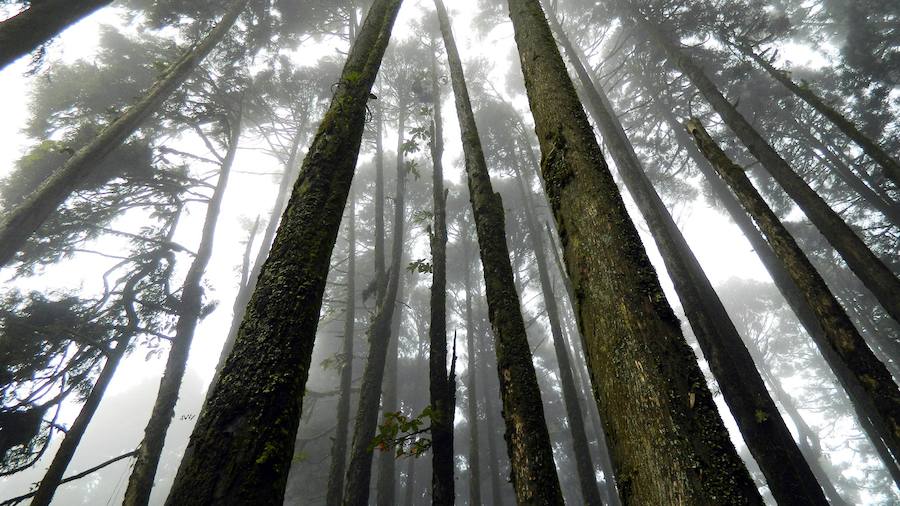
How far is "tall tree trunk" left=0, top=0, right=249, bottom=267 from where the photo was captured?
580cm

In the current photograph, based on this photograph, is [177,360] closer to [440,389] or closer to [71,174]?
[71,174]

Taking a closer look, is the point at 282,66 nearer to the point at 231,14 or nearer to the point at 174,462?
the point at 231,14

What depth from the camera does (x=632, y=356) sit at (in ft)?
3.53

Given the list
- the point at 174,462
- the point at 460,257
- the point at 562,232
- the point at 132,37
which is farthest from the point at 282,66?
the point at 174,462

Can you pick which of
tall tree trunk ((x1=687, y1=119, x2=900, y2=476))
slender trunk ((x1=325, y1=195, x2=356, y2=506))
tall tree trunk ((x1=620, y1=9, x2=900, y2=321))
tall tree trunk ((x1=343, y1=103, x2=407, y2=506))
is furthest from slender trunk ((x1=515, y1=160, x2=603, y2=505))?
tall tree trunk ((x1=620, y1=9, x2=900, y2=321))

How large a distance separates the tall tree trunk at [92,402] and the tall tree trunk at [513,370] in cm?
646

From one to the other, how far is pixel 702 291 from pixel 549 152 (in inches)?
250

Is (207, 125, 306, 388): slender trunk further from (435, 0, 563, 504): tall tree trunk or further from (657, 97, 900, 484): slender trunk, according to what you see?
(657, 97, 900, 484): slender trunk

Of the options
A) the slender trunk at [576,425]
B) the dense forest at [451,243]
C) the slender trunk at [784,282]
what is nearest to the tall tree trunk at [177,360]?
the dense forest at [451,243]

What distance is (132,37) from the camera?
1414cm

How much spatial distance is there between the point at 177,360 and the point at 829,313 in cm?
1078

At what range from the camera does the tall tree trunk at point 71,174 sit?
19.0 feet

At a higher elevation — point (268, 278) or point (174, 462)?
point (174, 462)

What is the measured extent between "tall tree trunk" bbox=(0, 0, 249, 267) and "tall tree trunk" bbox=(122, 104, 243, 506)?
9.82 feet
